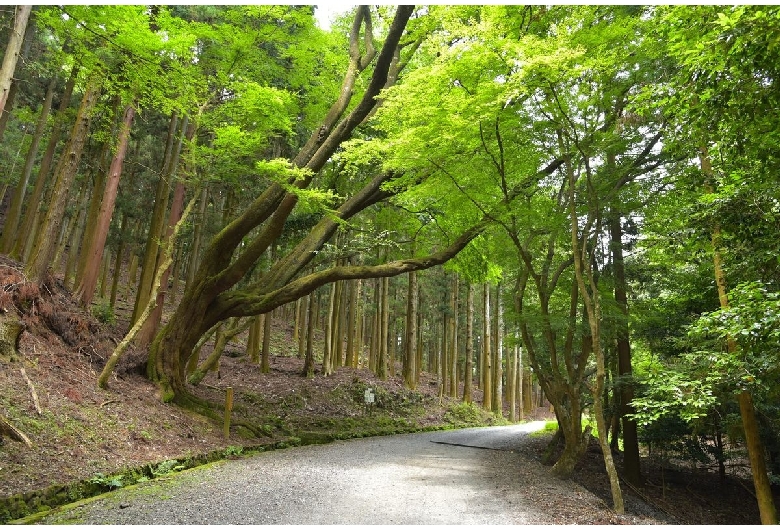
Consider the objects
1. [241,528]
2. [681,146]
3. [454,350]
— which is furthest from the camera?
[454,350]

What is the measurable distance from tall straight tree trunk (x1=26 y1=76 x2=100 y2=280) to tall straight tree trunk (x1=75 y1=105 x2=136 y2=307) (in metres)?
1.25

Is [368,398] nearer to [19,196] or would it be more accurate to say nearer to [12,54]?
[12,54]

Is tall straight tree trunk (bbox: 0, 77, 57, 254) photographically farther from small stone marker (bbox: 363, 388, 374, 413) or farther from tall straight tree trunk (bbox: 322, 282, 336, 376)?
small stone marker (bbox: 363, 388, 374, 413)

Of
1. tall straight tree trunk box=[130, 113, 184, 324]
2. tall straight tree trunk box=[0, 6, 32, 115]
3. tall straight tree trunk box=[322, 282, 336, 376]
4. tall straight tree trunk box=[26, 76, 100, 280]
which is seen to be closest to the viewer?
tall straight tree trunk box=[0, 6, 32, 115]

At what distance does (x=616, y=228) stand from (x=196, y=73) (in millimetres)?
9638

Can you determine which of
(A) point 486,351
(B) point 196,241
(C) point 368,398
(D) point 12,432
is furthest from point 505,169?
(A) point 486,351

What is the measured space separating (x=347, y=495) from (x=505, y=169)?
244 inches

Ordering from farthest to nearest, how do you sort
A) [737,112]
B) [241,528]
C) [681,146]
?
[681,146]
[737,112]
[241,528]

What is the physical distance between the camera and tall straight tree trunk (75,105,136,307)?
9977 millimetres

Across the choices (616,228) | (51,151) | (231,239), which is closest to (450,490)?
(231,239)

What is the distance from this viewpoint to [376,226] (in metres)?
12.8

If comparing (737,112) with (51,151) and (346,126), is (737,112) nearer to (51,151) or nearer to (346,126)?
(346,126)

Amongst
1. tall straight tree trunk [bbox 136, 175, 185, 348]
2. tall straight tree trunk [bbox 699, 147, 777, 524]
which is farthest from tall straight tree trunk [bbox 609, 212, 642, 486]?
tall straight tree trunk [bbox 136, 175, 185, 348]

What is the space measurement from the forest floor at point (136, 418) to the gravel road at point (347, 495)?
55cm
